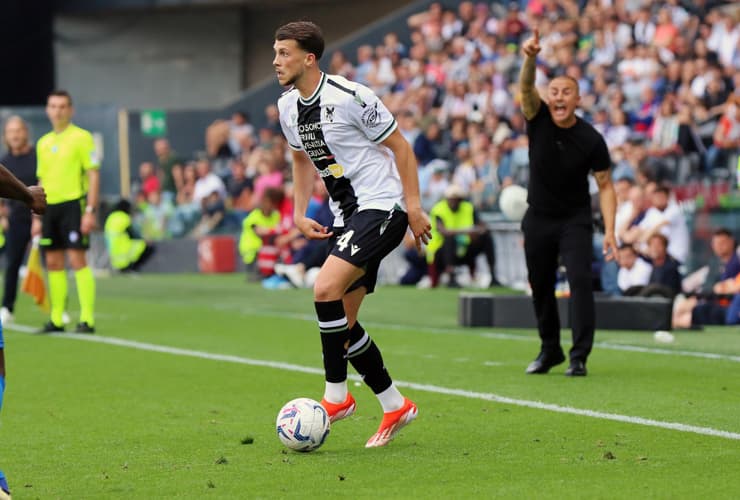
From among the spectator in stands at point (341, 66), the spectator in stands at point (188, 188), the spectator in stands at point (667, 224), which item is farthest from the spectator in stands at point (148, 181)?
the spectator in stands at point (667, 224)

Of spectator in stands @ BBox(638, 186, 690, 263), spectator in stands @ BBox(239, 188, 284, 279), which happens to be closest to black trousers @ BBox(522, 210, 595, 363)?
spectator in stands @ BBox(638, 186, 690, 263)

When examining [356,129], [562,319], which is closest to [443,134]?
[562,319]

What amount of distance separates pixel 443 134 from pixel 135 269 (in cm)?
635

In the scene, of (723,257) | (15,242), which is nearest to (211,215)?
(15,242)

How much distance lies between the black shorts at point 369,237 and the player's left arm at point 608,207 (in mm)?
3085

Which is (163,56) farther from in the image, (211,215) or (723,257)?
(723,257)

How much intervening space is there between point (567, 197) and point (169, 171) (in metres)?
21.5

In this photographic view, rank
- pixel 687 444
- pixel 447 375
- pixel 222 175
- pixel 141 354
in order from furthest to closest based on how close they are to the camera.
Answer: pixel 222 175, pixel 141 354, pixel 447 375, pixel 687 444

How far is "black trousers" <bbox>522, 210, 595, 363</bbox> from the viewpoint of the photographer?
10516mm

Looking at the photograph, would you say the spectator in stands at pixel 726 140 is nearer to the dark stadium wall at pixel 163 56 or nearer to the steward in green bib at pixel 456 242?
the steward in green bib at pixel 456 242

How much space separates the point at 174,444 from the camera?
7727 mm

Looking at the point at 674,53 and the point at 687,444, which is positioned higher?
the point at 674,53

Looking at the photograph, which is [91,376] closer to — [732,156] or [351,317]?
[351,317]

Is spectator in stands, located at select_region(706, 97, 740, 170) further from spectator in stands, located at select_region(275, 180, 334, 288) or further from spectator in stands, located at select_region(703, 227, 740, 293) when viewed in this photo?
spectator in stands, located at select_region(275, 180, 334, 288)
